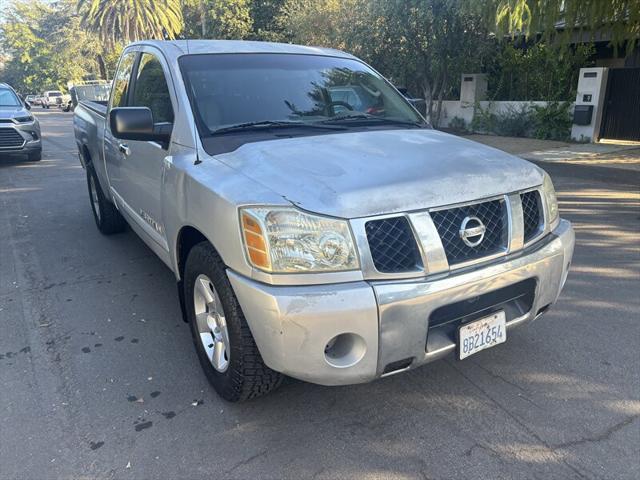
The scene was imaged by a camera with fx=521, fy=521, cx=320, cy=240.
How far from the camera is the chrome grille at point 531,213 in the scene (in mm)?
2744

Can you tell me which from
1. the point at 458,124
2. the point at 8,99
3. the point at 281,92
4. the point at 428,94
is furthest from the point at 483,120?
the point at 281,92

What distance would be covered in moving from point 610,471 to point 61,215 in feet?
23.0

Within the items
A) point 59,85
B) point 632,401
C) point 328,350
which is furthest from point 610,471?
point 59,85

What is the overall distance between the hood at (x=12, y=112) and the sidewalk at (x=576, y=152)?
439 inches

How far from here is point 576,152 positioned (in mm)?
12086

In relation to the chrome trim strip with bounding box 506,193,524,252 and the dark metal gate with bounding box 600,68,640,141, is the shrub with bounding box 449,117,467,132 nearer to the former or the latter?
the dark metal gate with bounding box 600,68,640,141

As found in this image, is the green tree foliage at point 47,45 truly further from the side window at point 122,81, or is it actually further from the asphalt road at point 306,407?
the asphalt road at point 306,407

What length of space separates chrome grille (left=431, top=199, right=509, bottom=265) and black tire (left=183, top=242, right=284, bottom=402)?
1013 mm

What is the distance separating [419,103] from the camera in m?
4.80

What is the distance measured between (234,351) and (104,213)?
4.01 meters

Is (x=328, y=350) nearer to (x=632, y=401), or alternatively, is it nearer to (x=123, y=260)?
(x=632, y=401)

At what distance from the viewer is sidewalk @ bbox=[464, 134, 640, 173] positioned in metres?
10.5

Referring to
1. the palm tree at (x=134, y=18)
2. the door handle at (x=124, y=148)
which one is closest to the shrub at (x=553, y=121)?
the door handle at (x=124, y=148)

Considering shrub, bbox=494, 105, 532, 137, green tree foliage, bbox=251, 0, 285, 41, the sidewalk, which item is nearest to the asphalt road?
the sidewalk
